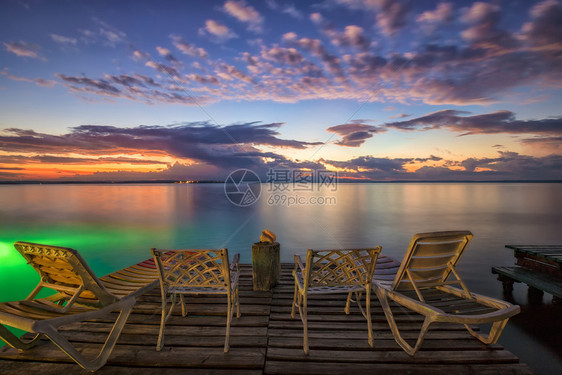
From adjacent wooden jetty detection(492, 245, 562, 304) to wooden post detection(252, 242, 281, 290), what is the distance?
532 centimetres

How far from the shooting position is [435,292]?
3852 mm

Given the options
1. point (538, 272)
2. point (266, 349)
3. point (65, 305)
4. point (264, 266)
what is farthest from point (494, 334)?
point (65, 305)

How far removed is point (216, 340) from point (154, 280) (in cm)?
144

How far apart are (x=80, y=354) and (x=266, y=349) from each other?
1888 millimetres

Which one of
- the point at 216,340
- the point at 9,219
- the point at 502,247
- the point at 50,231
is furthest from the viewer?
the point at 9,219

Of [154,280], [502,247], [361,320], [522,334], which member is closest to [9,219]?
[154,280]

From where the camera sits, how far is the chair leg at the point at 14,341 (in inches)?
121

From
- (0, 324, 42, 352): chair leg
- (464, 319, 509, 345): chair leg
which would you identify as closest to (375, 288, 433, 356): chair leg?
(464, 319, 509, 345): chair leg

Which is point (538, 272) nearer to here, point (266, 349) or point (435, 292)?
point (435, 292)

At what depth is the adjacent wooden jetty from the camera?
5.94m

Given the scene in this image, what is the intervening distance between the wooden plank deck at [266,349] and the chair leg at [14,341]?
0.08 m

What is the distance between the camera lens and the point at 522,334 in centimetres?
553

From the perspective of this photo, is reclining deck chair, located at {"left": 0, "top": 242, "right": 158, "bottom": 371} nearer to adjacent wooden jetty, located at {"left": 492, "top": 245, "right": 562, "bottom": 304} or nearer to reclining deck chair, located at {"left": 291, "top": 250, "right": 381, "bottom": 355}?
reclining deck chair, located at {"left": 291, "top": 250, "right": 381, "bottom": 355}

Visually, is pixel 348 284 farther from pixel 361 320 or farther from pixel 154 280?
pixel 154 280
